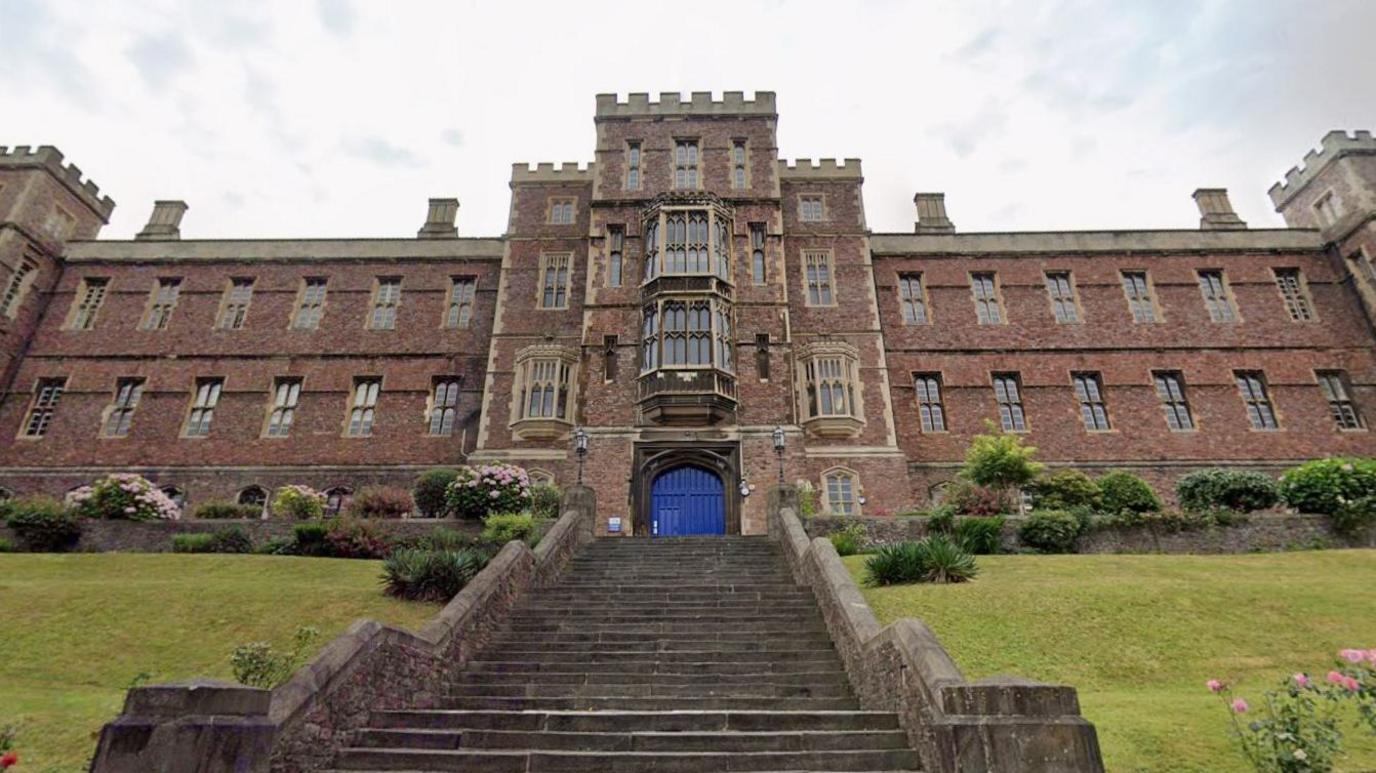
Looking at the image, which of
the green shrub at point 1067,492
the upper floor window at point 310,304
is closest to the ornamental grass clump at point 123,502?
the upper floor window at point 310,304

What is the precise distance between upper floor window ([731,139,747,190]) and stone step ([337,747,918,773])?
64.9 feet

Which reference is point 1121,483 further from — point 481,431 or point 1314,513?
point 481,431

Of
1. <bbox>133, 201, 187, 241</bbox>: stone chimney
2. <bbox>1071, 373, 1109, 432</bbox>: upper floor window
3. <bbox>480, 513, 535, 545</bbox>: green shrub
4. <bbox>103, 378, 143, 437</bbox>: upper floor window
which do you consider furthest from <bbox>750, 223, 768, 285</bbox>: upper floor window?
<bbox>133, 201, 187, 241</bbox>: stone chimney

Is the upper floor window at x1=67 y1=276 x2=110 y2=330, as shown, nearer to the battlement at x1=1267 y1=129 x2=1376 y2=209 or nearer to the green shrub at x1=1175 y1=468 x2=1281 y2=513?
the green shrub at x1=1175 y1=468 x2=1281 y2=513

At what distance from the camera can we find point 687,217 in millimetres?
21000

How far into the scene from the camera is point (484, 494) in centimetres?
1562

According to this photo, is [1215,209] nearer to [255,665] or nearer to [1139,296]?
[1139,296]

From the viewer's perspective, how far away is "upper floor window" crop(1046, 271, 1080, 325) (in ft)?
77.0

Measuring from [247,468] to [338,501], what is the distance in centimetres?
328

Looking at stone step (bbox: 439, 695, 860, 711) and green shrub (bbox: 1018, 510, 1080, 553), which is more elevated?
green shrub (bbox: 1018, 510, 1080, 553)

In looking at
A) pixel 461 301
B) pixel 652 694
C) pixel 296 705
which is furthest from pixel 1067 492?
pixel 461 301

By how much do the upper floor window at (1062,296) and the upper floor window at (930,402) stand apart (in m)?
5.30

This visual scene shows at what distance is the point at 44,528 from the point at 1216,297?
35.8m

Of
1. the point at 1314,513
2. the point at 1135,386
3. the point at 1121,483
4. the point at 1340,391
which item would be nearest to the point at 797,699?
the point at 1121,483
